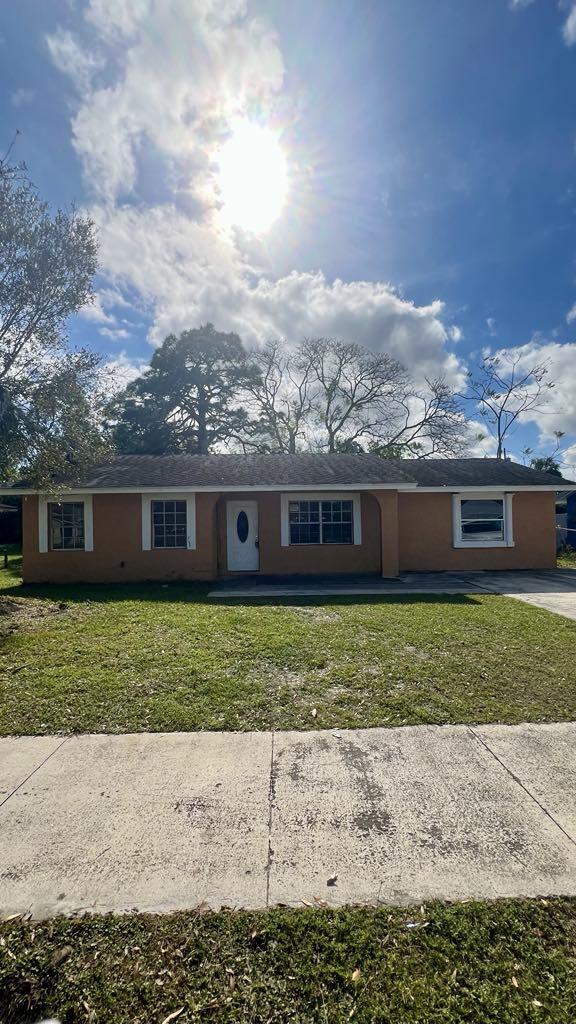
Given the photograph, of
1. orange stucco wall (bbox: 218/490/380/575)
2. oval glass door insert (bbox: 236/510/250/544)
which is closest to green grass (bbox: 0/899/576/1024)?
orange stucco wall (bbox: 218/490/380/575)

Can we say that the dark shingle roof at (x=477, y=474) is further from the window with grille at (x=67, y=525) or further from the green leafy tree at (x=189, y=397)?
the green leafy tree at (x=189, y=397)

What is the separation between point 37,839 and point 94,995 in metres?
1.11

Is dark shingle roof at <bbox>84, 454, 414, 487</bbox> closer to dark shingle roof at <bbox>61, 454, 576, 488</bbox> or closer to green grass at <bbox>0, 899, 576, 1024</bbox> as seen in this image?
dark shingle roof at <bbox>61, 454, 576, 488</bbox>

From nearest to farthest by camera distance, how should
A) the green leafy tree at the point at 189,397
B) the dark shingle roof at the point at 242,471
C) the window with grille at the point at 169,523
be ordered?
the dark shingle roof at the point at 242,471
the window with grille at the point at 169,523
the green leafy tree at the point at 189,397

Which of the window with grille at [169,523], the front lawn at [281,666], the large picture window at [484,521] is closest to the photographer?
the front lawn at [281,666]

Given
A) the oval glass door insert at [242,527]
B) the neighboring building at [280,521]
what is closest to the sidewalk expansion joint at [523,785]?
the neighboring building at [280,521]

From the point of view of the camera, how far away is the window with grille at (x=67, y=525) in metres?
11.8

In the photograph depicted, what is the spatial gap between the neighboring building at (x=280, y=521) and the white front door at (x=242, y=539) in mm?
29

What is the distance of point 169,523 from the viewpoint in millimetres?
11852

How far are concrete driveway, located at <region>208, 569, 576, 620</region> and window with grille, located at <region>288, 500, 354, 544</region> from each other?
3.82 feet

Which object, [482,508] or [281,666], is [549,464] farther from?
[281,666]

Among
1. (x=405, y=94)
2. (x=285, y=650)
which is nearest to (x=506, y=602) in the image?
(x=285, y=650)

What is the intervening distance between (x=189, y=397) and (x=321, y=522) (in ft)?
65.8

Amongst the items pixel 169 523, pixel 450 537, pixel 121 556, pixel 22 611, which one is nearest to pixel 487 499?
pixel 450 537
